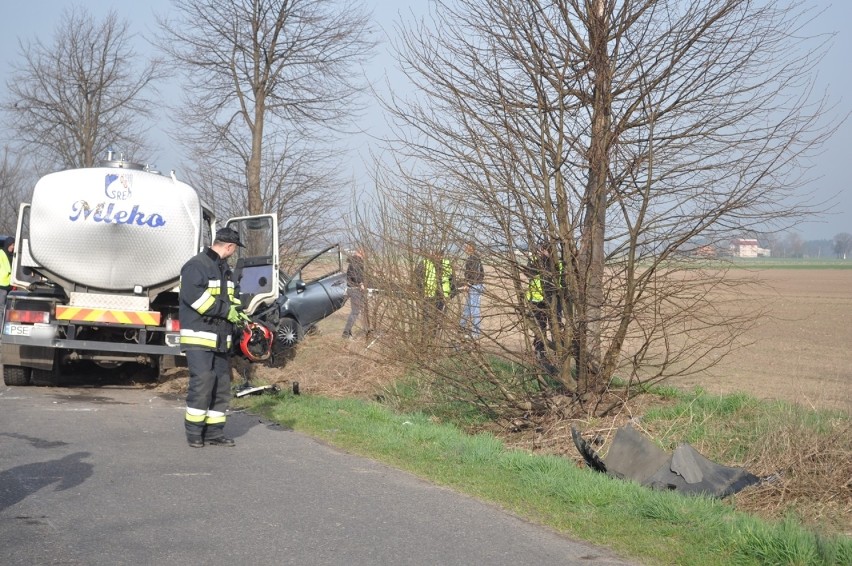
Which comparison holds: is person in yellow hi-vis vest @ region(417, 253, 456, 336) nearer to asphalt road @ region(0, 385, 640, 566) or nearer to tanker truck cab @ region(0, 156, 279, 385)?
asphalt road @ region(0, 385, 640, 566)

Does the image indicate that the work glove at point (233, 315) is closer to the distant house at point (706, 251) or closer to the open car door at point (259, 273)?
the distant house at point (706, 251)

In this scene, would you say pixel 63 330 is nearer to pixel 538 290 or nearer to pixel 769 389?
pixel 538 290

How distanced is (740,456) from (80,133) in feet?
83.0

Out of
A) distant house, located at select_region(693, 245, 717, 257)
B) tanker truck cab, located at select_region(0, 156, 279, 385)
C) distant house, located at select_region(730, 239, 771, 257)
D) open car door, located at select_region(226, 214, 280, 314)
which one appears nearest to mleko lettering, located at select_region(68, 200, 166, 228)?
tanker truck cab, located at select_region(0, 156, 279, 385)

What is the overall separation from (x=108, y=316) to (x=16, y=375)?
5.50 ft

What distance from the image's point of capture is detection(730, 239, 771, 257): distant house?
30.1 feet

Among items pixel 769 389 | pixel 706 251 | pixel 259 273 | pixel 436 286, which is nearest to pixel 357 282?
pixel 259 273

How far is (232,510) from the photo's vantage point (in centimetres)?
652

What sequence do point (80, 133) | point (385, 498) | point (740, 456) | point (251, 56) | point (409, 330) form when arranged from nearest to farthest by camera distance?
point (385, 498) → point (740, 456) → point (409, 330) → point (251, 56) → point (80, 133)

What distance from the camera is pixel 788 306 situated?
32531 millimetres

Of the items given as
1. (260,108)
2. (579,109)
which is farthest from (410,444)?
(260,108)

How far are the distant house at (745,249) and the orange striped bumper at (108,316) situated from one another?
7.48 metres

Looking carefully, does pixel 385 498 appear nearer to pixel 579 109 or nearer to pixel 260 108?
pixel 579 109

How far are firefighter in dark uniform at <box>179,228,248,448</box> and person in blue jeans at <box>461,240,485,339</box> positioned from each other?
2.26 metres
